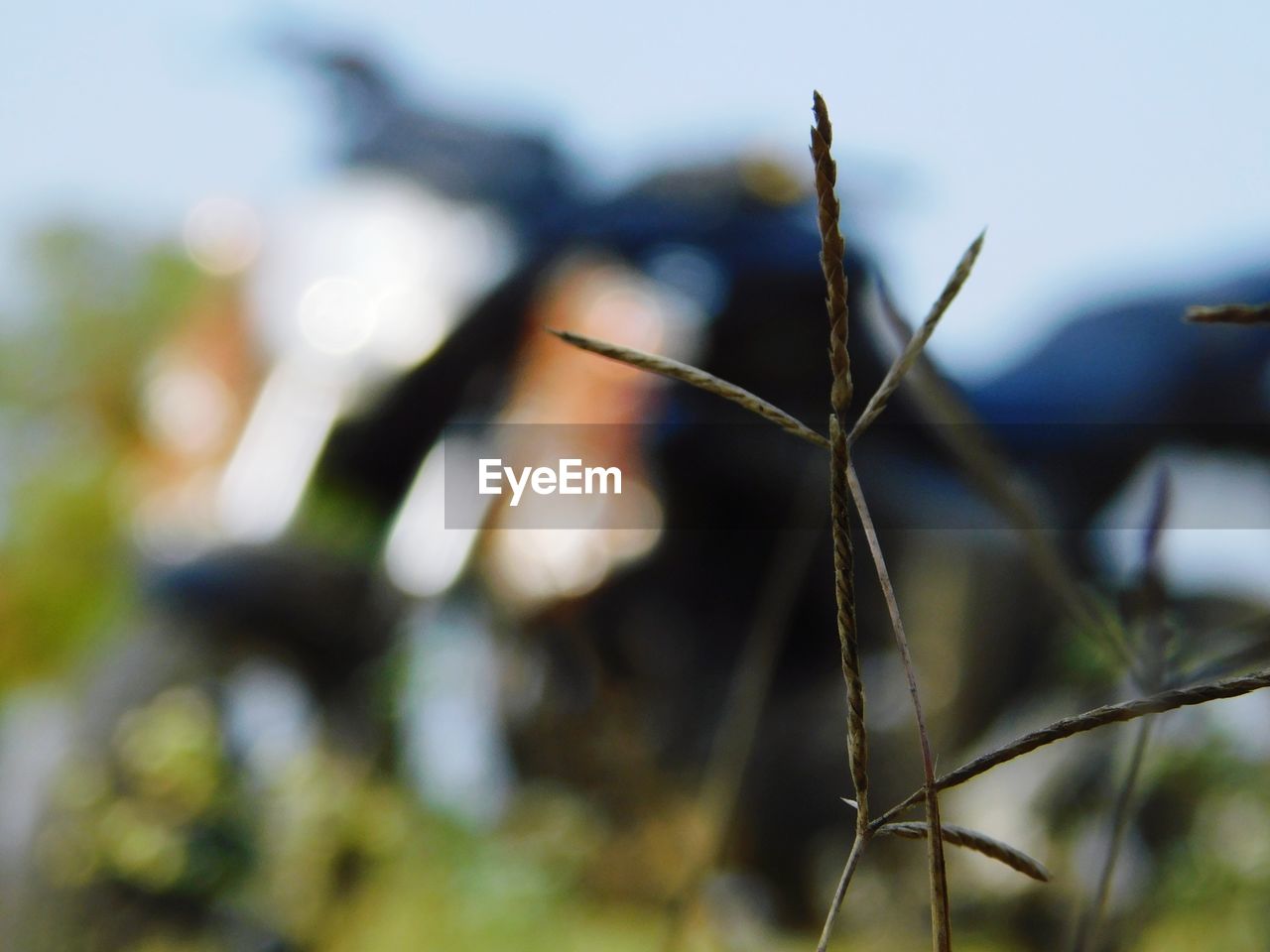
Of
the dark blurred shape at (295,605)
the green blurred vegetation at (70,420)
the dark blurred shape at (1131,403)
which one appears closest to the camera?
the dark blurred shape at (1131,403)

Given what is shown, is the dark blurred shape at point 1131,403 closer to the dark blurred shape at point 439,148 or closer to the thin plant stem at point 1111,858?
the dark blurred shape at point 439,148

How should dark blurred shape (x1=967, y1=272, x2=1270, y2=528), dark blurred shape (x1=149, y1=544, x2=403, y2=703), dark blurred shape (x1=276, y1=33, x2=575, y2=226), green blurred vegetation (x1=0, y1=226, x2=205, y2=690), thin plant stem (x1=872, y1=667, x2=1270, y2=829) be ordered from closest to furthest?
thin plant stem (x1=872, y1=667, x2=1270, y2=829) → dark blurred shape (x1=967, y1=272, x2=1270, y2=528) → dark blurred shape (x1=149, y1=544, x2=403, y2=703) → dark blurred shape (x1=276, y1=33, x2=575, y2=226) → green blurred vegetation (x1=0, y1=226, x2=205, y2=690)

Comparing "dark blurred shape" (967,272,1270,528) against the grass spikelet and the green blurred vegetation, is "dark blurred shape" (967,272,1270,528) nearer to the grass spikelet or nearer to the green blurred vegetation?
the grass spikelet

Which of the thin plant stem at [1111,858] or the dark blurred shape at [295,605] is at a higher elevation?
the thin plant stem at [1111,858]

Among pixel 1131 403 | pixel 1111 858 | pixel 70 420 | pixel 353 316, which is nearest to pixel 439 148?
pixel 353 316

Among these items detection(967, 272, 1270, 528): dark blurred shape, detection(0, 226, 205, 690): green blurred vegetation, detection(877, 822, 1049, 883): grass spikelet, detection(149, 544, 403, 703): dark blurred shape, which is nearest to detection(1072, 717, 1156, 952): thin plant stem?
detection(877, 822, 1049, 883): grass spikelet

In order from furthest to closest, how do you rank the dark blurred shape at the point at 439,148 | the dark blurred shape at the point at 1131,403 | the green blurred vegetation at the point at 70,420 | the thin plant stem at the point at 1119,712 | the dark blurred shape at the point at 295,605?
the green blurred vegetation at the point at 70,420 → the dark blurred shape at the point at 439,148 → the dark blurred shape at the point at 295,605 → the dark blurred shape at the point at 1131,403 → the thin plant stem at the point at 1119,712

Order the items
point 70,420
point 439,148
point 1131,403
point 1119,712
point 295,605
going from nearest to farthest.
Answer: point 1119,712, point 1131,403, point 295,605, point 439,148, point 70,420

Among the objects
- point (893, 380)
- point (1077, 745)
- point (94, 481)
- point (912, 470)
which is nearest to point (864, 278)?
point (912, 470)

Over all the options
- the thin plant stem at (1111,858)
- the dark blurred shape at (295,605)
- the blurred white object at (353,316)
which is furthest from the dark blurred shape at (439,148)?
the thin plant stem at (1111,858)

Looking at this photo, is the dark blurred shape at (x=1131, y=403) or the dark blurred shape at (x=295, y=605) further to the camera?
the dark blurred shape at (x=295, y=605)

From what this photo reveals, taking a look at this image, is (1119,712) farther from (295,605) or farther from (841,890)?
(295,605)
